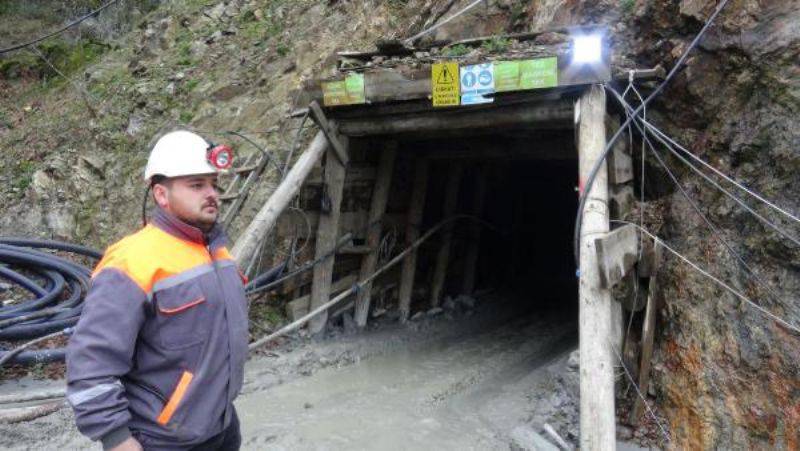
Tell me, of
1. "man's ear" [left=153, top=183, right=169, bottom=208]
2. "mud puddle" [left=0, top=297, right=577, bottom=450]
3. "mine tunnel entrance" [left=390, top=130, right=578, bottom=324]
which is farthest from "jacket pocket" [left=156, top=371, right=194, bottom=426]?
"mine tunnel entrance" [left=390, top=130, right=578, bottom=324]

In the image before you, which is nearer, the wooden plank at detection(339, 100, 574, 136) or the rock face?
the rock face

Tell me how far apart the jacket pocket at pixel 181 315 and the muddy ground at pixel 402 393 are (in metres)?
2.39

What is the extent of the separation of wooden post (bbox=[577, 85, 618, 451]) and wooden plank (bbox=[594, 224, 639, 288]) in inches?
2.5

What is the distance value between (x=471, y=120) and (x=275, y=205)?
195 cm

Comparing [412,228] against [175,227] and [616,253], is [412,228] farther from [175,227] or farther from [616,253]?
[175,227]

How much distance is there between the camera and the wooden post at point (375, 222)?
7133mm

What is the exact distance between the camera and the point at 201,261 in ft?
7.08

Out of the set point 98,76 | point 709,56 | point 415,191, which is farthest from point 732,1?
point 98,76

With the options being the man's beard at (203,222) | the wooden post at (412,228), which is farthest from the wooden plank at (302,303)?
the man's beard at (203,222)

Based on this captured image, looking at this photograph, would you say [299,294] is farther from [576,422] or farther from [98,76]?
[98,76]

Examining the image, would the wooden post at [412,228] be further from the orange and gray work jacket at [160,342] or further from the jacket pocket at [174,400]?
the jacket pocket at [174,400]

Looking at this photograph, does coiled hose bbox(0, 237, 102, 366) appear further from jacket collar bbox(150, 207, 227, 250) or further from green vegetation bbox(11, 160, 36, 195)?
jacket collar bbox(150, 207, 227, 250)

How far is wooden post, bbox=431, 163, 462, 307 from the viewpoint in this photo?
8.34m

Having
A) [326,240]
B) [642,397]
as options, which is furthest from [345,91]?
[642,397]
